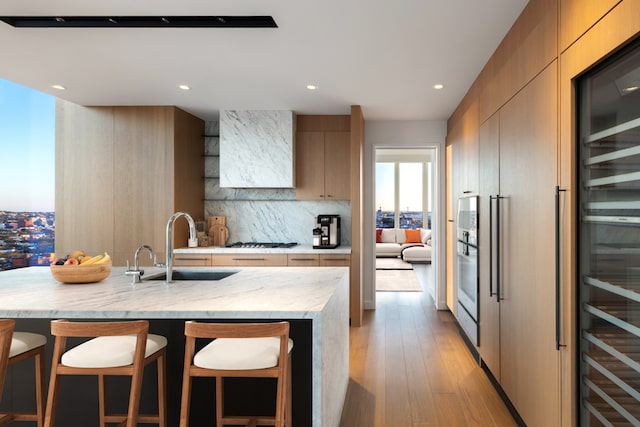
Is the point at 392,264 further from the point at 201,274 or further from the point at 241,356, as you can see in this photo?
the point at 241,356

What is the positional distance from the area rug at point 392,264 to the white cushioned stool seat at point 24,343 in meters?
7.50

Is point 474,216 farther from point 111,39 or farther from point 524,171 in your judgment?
point 111,39

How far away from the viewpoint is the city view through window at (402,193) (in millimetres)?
11352

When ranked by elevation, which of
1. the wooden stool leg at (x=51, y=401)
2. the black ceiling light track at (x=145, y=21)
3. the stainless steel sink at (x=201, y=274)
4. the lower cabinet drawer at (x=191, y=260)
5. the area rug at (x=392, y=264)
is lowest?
the area rug at (x=392, y=264)

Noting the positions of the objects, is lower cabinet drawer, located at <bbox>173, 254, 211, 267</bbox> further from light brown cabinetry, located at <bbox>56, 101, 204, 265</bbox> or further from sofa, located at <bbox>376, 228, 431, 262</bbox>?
sofa, located at <bbox>376, 228, 431, 262</bbox>

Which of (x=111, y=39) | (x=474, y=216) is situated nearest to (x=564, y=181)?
(x=474, y=216)

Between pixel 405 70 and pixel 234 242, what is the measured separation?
3.20 metres

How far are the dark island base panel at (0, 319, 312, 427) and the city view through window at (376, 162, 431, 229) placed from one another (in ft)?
30.8

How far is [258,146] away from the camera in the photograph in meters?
5.20

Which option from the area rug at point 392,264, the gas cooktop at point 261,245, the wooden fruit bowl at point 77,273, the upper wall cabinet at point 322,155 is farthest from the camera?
the area rug at point 392,264

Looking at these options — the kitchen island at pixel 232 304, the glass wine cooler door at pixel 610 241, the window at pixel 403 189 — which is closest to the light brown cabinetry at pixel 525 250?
the glass wine cooler door at pixel 610 241

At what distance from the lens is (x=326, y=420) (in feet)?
6.81

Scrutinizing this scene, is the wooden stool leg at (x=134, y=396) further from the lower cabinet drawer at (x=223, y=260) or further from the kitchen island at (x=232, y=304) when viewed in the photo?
the lower cabinet drawer at (x=223, y=260)

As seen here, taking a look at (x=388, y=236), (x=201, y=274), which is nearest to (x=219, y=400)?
(x=201, y=274)
